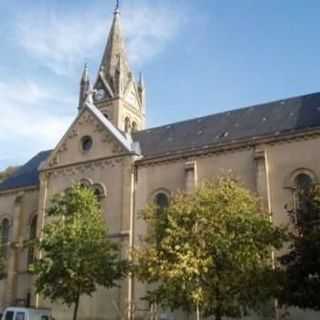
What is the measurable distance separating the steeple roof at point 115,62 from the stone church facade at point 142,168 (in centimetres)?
1347

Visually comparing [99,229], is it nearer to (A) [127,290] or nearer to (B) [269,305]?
(A) [127,290]

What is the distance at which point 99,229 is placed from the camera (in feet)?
91.6

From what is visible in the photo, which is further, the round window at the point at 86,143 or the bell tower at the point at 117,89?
the bell tower at the point at 117,89

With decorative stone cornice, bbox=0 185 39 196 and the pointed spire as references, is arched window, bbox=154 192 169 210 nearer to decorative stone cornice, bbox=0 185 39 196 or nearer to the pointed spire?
decorative stone cornice, bbox=0 185 39 196

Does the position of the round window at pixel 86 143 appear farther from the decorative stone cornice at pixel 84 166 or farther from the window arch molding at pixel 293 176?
the window arch molding at pixel 293 176

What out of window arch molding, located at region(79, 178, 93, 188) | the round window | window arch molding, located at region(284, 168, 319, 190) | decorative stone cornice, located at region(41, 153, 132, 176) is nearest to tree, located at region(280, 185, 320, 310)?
window arch molding, located at region(284, 168, 319, 190)

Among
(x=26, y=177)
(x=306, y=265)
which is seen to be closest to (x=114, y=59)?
(x=26, y=177)

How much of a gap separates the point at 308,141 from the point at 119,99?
84.7 feet

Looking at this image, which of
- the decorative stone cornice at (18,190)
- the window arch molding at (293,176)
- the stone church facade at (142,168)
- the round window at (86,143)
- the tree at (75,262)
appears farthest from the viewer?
the decorative stone cornice at (18,190)

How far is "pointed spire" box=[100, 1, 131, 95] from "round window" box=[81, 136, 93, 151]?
15430mm

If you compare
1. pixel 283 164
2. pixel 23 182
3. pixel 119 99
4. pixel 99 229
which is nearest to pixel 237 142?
pixel 283 164

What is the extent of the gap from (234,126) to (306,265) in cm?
1611

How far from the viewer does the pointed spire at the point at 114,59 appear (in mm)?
52281

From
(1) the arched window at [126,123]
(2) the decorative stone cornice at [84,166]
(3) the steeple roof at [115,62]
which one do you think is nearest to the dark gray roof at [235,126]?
(2) the decorative stone cornice at [84,166]
